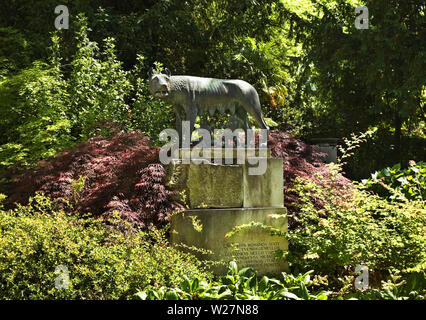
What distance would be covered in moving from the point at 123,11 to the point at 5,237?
29.6 ft

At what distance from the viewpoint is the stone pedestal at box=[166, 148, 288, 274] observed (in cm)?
547

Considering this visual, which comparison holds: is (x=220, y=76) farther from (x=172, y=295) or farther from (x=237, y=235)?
(x=172, y=295)

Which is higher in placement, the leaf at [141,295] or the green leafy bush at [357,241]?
the green leafy bush at [357,241]

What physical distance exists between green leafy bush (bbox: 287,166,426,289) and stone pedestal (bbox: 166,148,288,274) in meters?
0.29

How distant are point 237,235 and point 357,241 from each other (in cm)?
129

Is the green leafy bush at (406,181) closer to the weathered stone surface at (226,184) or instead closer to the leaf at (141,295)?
the weathered stone surface at (226,184)

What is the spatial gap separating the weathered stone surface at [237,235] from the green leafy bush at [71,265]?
82cm

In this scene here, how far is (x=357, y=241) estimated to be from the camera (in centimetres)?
526

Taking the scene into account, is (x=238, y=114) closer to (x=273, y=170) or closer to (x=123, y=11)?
(x=273, y=170)

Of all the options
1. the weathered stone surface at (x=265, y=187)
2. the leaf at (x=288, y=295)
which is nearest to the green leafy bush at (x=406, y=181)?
the weathered stone surface at (x=265, y=187)

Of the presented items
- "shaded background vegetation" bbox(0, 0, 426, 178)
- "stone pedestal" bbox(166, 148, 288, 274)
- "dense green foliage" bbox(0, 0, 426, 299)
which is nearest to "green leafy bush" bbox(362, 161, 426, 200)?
"dense green foliage" bbox(0, 0, 426, 299)

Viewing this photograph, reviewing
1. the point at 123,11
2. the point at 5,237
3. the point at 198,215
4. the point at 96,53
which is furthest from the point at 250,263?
the point at 123,11

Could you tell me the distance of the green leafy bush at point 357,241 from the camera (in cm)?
514

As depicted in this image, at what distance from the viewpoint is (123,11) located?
40.4ft
